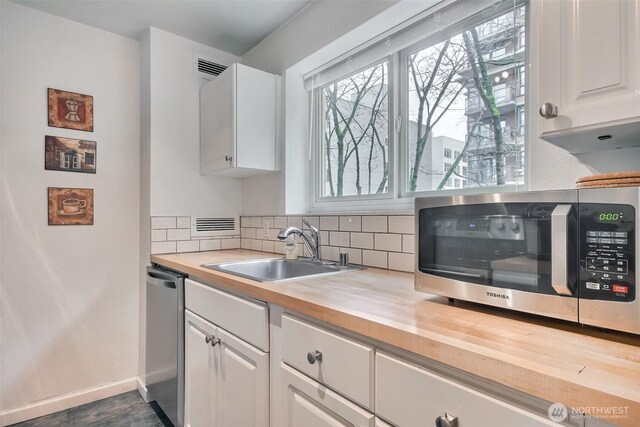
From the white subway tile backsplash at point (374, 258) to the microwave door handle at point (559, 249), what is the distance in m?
0.91

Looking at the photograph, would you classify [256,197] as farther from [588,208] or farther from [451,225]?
[588,208]

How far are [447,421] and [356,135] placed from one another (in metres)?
1.64

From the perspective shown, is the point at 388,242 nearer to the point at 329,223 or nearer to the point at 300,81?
the point at 329,223

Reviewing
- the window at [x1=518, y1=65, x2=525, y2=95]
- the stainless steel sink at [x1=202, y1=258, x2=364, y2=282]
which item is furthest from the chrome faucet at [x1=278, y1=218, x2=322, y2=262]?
the window at [x1=518, y1=65, x2=525, y2=95]

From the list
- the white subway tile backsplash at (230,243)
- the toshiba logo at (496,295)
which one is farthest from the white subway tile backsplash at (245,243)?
the toshiba logo at (496,295)

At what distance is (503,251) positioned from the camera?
0.83 metres

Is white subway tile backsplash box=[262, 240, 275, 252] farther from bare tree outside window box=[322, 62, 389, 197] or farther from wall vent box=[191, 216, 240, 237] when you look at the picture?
bare tree outside window box=[322, 62, 389, 197]

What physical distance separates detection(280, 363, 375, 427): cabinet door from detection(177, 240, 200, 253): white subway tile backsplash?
1509 mm

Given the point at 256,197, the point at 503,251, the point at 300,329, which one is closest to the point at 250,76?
the point at 256,197

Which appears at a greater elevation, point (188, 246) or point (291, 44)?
point (291, 44)

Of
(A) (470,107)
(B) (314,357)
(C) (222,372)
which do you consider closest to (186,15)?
(A) (470,107)

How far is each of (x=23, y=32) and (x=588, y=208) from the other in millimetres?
2838

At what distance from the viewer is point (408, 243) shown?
1510 mm

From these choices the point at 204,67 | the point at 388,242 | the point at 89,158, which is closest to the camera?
the point at 388,242
